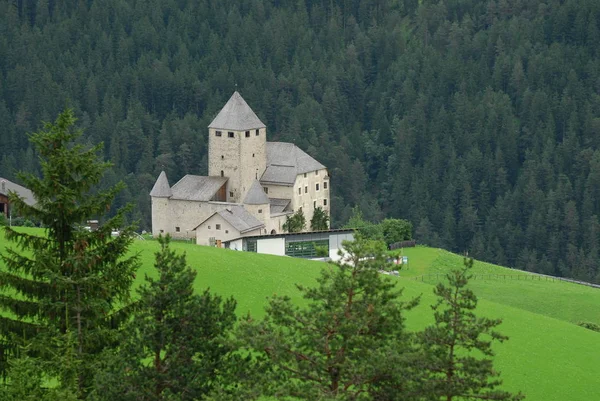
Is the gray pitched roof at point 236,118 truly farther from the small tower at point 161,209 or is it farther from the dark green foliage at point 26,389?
the dark green foliage at point 26,389

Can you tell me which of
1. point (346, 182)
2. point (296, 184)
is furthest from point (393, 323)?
point (346, 182)

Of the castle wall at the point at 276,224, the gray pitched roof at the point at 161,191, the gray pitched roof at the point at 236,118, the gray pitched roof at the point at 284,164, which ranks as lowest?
the castle wall at the point at 276,224

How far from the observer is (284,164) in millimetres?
104562

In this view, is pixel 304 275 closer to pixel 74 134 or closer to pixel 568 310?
pixel 568 310

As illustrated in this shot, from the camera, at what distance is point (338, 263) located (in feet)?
111

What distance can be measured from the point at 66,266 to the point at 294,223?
63768mm

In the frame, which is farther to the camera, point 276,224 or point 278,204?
point 278,204

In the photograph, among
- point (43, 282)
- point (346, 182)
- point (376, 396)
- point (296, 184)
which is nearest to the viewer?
point (376, 396)

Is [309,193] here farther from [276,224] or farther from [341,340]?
[341,340]

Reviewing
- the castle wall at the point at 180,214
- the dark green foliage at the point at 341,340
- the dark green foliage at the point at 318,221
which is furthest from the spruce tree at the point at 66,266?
the dark green foliage at the point at 318,221

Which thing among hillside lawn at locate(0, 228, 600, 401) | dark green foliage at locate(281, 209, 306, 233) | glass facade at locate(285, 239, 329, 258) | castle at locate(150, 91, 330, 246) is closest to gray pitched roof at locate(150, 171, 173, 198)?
castle at locate(150, 91, 330, 246)

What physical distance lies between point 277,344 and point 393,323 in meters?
2.72

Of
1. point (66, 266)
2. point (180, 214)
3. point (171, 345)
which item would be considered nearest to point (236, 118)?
point (180, 214)

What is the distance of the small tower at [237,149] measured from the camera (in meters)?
103
